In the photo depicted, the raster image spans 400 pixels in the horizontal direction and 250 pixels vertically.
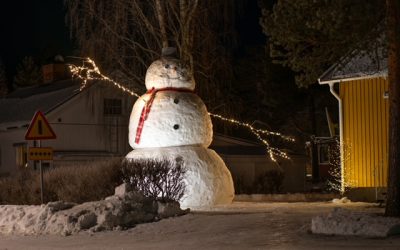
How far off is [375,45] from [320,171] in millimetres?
26542

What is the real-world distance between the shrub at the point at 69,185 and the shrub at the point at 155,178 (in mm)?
706

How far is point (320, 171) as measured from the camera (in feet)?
138

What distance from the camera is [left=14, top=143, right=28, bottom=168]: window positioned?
36875 mm

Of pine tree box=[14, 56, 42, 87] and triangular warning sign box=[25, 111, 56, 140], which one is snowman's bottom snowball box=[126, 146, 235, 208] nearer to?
triangular warning sign box=[25, 111, 56, 140]

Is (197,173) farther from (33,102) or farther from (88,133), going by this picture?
(33,102)

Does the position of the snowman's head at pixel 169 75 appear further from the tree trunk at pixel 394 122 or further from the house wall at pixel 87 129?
the house wall at pixel 87 129

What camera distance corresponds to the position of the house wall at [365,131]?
72.8ft

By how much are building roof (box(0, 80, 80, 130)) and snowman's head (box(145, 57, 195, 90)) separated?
1609cm

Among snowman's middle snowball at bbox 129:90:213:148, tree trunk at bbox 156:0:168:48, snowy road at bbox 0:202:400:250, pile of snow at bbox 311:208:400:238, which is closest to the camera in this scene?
snowy road at bbox 0:202:400:250

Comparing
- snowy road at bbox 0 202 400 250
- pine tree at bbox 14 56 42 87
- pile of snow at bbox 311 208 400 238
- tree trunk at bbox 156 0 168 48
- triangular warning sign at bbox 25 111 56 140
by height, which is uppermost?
pine tree at bbox 14 56 42 87

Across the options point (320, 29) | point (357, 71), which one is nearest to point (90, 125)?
point (357, 71)

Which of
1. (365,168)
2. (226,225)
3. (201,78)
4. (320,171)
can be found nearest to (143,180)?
(226,225)

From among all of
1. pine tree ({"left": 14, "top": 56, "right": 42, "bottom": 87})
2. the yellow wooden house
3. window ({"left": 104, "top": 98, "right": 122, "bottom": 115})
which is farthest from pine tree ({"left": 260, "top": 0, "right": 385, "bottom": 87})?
pine tree ({"left": 14, "top": 56, "right": 42, "bottom": 87})

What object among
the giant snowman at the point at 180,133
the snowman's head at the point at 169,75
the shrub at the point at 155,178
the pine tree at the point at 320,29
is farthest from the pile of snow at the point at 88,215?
the snowman's head at the point at 169,75
